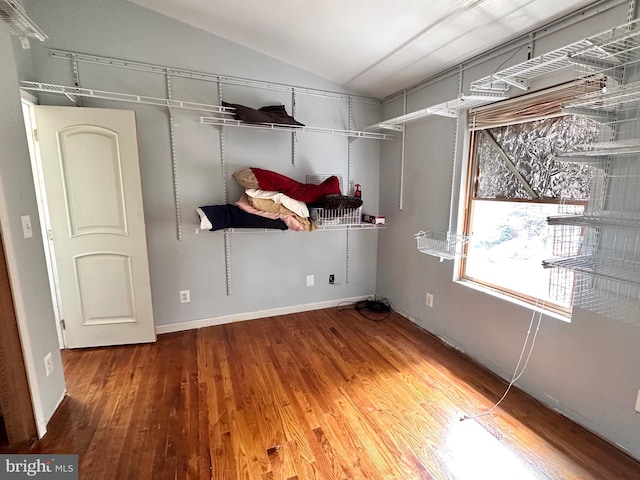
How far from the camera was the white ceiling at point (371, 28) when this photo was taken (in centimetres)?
170

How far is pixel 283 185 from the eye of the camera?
258 centimetres

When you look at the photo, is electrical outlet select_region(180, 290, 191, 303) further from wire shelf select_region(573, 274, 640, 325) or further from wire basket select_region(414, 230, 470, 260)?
wire shelf select_region(573, 274, 640, 325)

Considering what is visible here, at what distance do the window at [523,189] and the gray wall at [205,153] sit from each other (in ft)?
4.09

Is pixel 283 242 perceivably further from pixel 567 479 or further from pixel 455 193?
pixel 567 479

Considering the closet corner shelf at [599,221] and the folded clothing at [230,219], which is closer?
the closet corner shelf at [599,221]

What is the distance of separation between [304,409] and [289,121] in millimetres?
2166

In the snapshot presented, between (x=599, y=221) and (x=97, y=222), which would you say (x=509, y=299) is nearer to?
(x=599, y=221)

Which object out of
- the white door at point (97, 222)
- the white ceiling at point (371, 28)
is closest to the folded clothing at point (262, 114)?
the white ceiling at point (371, 28)

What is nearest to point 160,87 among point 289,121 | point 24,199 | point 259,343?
point 289,121

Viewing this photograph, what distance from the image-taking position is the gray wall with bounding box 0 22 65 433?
56.2 inches

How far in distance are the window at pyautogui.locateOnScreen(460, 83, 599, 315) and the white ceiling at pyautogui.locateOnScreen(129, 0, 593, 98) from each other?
1.51 feet

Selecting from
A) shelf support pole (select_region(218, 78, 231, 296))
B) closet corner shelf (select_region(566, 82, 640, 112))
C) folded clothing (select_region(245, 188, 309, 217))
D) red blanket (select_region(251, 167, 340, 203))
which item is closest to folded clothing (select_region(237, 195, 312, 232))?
folded clothing (select_region(245, 188, 309, 217))

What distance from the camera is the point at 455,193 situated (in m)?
2.41

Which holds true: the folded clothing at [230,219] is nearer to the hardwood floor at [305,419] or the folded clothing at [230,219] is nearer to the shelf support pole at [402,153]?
the hardwood floor at [305,419]
